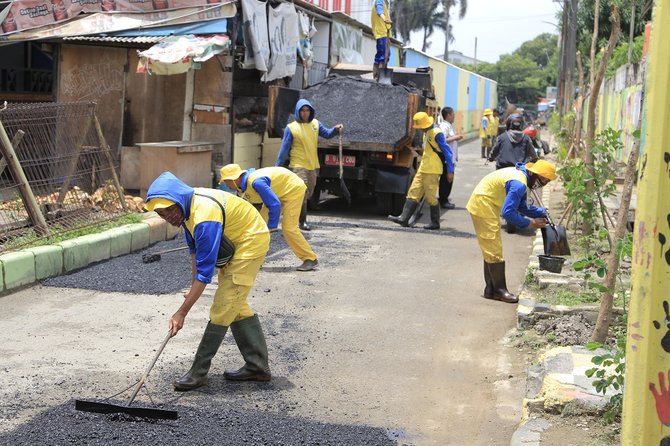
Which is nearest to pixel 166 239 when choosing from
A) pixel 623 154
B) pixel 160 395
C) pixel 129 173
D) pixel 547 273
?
pixel 129 173

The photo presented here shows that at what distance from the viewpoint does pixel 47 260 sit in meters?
8.96

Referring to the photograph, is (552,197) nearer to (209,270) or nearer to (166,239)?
(166,239)

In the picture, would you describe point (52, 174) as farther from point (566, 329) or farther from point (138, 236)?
point (566, 329)

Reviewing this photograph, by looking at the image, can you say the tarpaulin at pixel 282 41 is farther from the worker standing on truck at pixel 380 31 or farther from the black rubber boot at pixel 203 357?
the black rubber boot at pixel 203 357

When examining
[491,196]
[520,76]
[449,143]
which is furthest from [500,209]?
[520,76]

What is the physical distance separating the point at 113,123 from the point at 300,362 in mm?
9495

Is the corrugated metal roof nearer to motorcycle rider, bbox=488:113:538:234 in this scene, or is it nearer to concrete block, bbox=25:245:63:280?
motorcycle rider, bbox=488:113:538:234

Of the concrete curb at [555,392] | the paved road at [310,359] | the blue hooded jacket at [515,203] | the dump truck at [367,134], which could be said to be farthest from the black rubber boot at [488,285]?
the dump truck at [367,134]

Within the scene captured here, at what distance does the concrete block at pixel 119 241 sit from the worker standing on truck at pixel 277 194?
165 cm

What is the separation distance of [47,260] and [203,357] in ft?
12.2

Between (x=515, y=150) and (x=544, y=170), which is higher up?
(x=515, y=150)

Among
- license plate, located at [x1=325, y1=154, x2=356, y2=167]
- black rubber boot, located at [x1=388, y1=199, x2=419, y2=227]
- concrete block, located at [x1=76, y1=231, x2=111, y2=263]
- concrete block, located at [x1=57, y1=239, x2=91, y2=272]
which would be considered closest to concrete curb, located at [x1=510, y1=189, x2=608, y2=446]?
concrete block, located at [x1=57, y1=239, x2=91, y2=272]

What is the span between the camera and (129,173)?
1459cm

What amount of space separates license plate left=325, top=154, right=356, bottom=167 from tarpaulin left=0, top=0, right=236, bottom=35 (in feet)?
11.3
